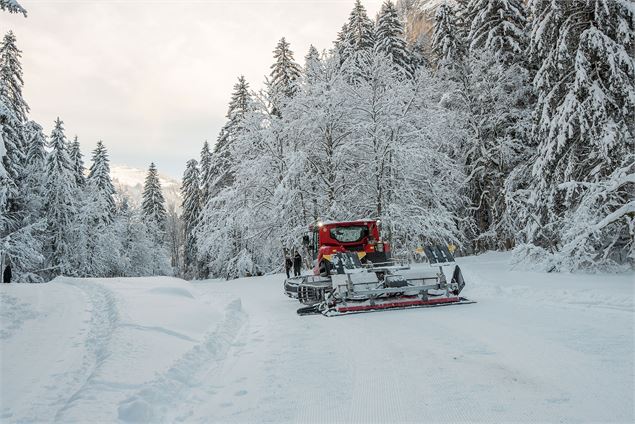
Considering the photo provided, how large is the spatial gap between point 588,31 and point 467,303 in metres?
11.2

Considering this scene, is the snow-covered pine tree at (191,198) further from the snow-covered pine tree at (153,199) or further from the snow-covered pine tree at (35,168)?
the snow-covered pine tree at (35,168)

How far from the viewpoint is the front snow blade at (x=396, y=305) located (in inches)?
387

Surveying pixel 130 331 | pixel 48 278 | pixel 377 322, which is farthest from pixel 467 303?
pixel 48 278

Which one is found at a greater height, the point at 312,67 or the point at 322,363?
the point at 312,67

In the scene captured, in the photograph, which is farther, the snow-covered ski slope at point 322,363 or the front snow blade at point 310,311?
the front snow blade at point 310,311

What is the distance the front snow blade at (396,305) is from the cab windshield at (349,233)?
3.30 meters

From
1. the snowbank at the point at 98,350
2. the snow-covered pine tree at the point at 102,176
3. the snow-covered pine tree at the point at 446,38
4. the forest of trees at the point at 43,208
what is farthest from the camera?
the snow-covered pine tree at the point at 102,176

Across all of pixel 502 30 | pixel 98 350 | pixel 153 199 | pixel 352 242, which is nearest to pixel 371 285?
pixel 352 242

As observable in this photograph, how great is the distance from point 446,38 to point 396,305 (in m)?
25.9

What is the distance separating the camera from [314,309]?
10.3 m

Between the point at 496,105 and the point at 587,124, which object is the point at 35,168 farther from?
the point at 587,124

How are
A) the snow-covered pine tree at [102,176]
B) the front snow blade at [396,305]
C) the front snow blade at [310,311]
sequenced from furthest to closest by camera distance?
1. the snow-covered pine tree at [102,176]
2. the front snow blade at [310,311]
3. the front snow blade at [396,305]

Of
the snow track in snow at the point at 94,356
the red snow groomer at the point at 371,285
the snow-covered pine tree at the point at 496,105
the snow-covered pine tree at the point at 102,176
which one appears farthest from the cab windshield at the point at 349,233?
the snow-covered pine tree at the point at 102,176

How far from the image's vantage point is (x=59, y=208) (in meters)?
31.8
